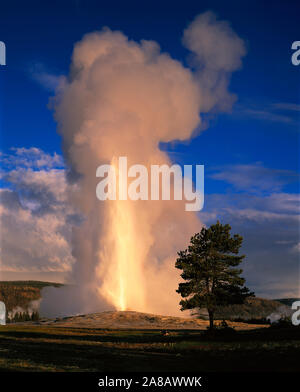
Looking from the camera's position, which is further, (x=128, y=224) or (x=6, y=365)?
(x=128, y=224)

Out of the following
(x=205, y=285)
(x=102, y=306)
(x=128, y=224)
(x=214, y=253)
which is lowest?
(x=102, y=306)

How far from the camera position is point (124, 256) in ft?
609

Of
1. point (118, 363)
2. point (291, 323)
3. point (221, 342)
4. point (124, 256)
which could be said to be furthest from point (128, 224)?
point (118, 363)

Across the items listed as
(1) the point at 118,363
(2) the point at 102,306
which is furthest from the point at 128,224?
(1) the point at 118,363

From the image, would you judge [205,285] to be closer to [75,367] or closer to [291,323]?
[291,323]

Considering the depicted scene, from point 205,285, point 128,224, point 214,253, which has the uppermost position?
point 128,224

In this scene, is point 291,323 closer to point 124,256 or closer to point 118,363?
point 118,363

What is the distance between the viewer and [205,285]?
57312 millimetres

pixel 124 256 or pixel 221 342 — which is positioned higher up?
pixel 124 256
